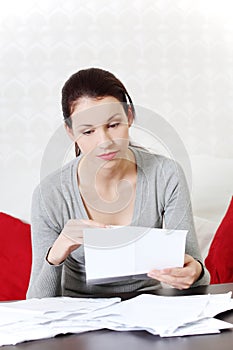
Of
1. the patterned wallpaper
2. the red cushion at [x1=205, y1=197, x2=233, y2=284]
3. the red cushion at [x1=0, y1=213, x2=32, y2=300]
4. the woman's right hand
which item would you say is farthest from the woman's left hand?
the patterned wallpaper

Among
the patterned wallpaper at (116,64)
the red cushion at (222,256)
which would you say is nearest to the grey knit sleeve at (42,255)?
the red cushion at (222,256)

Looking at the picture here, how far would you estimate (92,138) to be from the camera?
1.17 metres

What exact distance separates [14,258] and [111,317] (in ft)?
3.12

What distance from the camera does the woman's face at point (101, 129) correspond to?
1155 mm

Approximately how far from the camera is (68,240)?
1275mm

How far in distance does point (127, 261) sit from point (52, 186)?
0.99ft

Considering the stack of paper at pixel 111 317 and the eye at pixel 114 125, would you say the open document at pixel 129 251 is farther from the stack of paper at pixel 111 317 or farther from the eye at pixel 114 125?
the eye at pixel 114 125

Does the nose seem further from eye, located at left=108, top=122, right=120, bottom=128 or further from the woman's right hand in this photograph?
the woman's right hand

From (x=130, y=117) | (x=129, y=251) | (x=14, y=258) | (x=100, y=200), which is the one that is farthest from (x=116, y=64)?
(x=129, y=251)

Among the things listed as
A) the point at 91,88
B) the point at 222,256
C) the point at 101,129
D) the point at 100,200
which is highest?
the point at 91,88

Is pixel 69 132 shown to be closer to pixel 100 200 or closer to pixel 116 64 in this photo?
pixel 100 200

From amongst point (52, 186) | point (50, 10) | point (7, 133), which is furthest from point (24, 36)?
point (52, 186)

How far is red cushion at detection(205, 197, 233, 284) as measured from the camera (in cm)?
183

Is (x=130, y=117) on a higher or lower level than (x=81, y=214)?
higher
